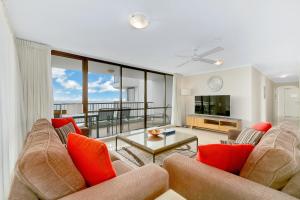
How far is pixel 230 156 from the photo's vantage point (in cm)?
106

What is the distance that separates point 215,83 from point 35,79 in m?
5.28

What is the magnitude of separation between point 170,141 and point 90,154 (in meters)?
1.81

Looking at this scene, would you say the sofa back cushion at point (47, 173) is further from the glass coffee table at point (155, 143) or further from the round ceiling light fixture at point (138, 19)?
the round ceiling light fixture at point (138, 19)

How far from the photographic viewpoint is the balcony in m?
3.64

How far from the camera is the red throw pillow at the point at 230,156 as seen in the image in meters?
1.05

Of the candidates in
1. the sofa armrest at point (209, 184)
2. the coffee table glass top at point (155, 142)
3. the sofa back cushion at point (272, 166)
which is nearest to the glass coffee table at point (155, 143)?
the coffee table glass top at point (155, 142)

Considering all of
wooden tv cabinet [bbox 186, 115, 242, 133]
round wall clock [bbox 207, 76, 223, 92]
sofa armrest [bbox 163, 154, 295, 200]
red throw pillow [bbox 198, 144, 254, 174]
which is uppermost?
round wall clock [bbox 207, 76, 223, 92]

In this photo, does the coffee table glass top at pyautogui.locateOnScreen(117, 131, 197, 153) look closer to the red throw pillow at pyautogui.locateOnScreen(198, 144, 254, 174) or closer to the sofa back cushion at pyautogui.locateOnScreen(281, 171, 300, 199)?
the red throw pillow at pyautogui.locateOnScreen(198, 144, 254, 174)

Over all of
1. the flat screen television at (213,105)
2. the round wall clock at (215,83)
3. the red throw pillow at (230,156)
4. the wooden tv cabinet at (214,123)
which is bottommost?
the wooden tv cabinet at (214,123)

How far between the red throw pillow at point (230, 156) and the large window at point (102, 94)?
3337 mm

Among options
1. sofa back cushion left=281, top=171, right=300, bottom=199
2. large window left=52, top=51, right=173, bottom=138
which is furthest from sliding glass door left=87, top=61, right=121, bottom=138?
sofa back cushion left=281, top=171, right=300, bottom=199

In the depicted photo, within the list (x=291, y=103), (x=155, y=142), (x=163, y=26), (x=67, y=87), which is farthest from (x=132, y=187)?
(x=291, y=103)

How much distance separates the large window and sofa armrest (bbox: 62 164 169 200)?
306 cm

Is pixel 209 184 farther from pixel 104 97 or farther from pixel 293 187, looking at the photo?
pixel 104 97
